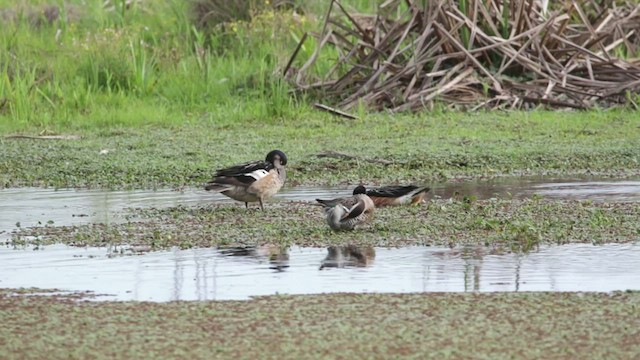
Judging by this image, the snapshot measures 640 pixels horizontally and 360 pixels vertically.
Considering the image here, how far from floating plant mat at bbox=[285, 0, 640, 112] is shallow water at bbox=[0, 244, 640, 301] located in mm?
7410

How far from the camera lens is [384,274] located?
7.27 m

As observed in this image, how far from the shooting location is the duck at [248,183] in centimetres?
977

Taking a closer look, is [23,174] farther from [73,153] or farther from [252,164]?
[252,164]

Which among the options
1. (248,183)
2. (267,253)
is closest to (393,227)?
(267,253)

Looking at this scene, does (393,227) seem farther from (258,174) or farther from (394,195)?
(258,174)

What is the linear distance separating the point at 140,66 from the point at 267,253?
30.8ft

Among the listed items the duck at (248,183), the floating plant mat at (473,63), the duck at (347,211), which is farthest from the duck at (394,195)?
the floating plant mat at (473,63)

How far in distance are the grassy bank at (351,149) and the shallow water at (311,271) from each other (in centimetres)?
356

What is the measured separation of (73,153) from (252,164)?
3.80 meters

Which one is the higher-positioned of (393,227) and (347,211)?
(347,211)

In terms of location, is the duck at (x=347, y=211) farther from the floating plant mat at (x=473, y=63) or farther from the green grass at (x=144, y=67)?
the green grass at (x=144, y=67)

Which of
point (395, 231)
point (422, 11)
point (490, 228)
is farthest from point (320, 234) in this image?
point (422, 11)

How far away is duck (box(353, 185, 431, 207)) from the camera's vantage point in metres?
9.74

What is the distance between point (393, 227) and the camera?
8.89 metres
